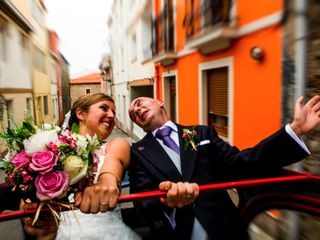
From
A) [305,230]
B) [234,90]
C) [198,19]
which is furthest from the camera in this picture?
[198,19]

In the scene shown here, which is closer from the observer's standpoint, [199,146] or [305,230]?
[199,146]

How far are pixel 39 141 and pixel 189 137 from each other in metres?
0.95

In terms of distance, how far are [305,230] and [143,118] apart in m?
1.85

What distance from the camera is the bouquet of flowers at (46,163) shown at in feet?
3.45

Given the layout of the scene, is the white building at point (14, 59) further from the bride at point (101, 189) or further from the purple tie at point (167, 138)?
the purple tie at point (167, 138)

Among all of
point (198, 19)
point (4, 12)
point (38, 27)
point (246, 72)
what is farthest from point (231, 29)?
point (38, 27)

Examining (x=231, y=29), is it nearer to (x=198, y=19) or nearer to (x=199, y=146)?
(x=198, y=19)

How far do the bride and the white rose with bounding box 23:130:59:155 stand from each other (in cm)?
24

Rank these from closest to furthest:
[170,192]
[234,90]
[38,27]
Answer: [170,192], [234,90], [38,27]

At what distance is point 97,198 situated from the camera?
1.08m

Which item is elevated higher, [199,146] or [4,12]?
[4,12]

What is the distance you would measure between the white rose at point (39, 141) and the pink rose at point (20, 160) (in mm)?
20

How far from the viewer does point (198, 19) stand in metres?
5.09

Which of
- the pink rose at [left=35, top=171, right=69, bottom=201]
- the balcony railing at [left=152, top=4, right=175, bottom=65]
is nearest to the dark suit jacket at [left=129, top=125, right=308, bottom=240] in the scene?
the pink rose at [left=35, top=171, right=69, bottom=201]
